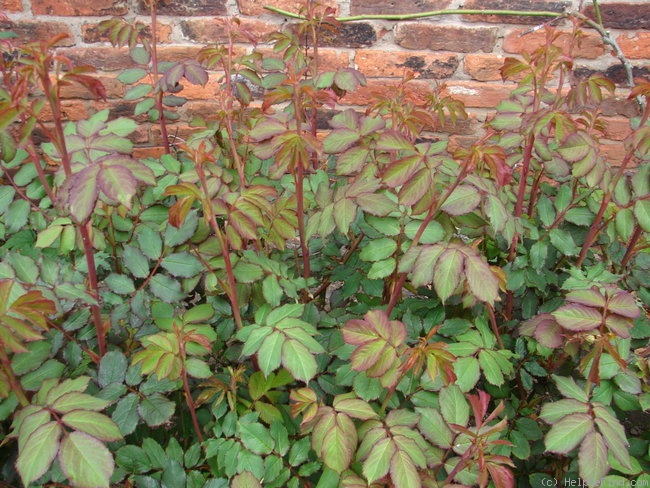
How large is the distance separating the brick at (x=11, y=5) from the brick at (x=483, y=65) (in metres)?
1.57

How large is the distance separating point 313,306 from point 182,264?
263mm

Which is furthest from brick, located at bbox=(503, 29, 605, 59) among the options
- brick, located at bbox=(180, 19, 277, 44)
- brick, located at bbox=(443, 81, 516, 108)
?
brick, located at bbox=(180, 19, 277, 44)

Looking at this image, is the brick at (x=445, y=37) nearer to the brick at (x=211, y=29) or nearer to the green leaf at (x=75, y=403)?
the brick at (x=211, y=29)

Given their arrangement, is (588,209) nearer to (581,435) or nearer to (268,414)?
(581,435)

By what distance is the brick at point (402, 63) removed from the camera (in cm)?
199

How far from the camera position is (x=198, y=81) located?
1101mm

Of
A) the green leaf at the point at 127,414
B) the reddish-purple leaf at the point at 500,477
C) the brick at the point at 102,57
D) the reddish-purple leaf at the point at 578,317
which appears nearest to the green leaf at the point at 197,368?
the green leaf at the point at 127,414

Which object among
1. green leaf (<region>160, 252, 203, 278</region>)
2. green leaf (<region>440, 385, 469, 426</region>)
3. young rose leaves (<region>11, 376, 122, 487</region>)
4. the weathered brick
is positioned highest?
the weathered brick

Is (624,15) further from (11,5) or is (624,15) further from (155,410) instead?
(11,5)

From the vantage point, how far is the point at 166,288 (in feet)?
3.07

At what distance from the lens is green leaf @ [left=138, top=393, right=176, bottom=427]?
0.85 metres

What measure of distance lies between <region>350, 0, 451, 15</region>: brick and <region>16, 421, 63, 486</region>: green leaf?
Answer: 1675 mm

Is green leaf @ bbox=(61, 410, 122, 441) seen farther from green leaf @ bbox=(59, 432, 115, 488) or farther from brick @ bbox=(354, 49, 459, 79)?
brick @ bbox=(354, 49, 459, 79)

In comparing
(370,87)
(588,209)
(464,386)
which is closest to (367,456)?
(464,386)
